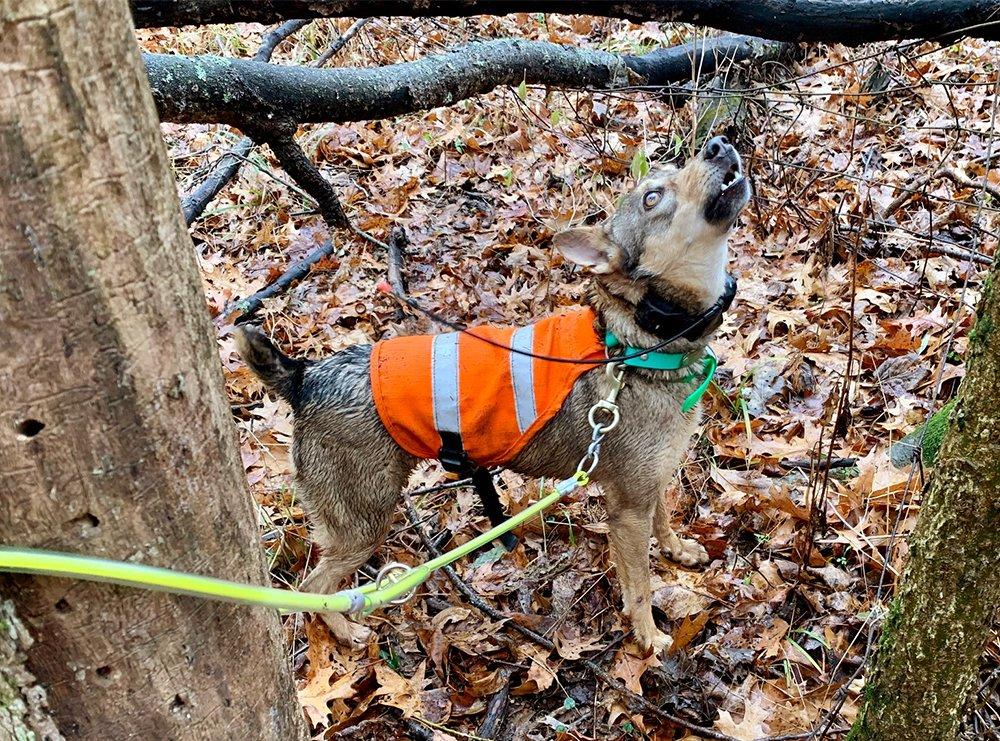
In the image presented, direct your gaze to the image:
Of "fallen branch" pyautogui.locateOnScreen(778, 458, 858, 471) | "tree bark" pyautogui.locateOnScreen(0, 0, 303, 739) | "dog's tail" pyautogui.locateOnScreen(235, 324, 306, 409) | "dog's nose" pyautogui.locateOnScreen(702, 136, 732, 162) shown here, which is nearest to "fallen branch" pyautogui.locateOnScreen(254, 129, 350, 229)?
"dog's tail" pyautogui.locateOnScreen(235, 324, 306, 409)

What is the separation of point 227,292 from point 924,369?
5179 mm

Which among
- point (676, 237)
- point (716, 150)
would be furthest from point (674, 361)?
point (716, 150)

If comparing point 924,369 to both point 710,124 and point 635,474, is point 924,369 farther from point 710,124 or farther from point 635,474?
point 710,124

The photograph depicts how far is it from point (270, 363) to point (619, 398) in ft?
5.40

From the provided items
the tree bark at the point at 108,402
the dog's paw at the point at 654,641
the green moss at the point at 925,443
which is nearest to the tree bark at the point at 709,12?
the green moss at the point at 925,443

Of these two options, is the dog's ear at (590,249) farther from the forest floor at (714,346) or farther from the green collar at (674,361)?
the forest floor at (714,346)

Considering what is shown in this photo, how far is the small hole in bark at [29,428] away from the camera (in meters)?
1.28

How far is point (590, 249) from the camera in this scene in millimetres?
3787

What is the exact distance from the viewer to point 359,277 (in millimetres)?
6535

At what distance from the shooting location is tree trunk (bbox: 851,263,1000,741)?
2002 millimetres

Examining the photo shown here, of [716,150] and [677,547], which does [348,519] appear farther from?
[716,150]

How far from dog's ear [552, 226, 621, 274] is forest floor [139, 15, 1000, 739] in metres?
1.15

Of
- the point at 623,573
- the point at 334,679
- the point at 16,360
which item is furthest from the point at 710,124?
the point at 16,360

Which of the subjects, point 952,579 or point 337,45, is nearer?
point 952,579
